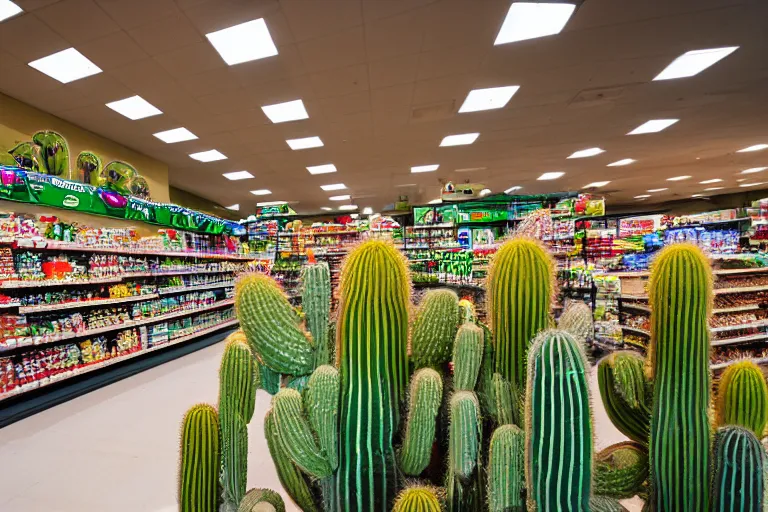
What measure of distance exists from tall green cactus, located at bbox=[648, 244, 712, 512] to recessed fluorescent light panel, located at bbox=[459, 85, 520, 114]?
4446mm

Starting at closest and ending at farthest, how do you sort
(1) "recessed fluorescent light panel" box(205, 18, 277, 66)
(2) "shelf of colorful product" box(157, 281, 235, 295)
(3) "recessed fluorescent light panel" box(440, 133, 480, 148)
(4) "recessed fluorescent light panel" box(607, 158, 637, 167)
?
(1) "recessed fluorescent light panel" box(205, 18, 277, 66), (2) "shelf of colorful product" box(157, 281, 235, 295), (3) "recessed fluorescent light panel" box(440, 133, 480, 148), (4) "recessed fluorescent light panel" box(607, 158, 637, 167)

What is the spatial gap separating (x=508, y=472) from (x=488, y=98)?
498 centimetres

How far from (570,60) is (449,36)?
4.95 ft

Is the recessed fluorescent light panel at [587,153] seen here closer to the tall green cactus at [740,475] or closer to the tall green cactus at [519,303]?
the tall green cactus at [519,303]

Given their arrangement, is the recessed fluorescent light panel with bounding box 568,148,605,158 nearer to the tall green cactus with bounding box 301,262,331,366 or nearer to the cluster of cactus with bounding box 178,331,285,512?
the tall green cactus with bounding box 301,262,331,366

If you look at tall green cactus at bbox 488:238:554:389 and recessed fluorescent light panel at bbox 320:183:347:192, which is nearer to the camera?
tall green cactus at bbox 488:238:554:389

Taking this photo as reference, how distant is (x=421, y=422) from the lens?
69 cm

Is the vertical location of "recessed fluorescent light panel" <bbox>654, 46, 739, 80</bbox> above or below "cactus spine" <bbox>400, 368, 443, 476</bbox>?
above

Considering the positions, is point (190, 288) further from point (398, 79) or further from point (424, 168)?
point (424, 168)

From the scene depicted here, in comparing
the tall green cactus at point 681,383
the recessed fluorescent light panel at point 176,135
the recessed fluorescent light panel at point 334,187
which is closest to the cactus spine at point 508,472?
the tall green cactus at point 681,383

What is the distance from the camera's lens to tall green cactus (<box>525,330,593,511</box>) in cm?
56

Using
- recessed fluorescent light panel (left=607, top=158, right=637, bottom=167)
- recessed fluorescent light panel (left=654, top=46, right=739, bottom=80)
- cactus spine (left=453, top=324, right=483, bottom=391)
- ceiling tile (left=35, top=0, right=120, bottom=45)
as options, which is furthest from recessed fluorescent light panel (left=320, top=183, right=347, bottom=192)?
cactus spine (left=453, top=324, right=483, bottom=391)

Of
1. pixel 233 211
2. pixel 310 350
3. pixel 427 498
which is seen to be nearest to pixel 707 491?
pixel 427 498

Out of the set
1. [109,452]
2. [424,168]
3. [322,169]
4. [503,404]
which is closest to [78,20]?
[109,452]
